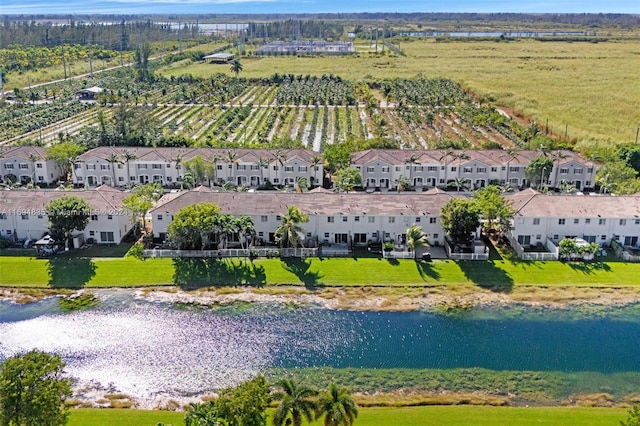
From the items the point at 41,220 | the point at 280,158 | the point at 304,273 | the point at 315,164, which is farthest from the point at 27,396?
the point at 280,158

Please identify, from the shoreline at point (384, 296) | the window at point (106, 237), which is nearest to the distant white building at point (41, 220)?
the window at point (106, 237)

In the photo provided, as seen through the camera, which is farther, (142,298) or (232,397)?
(142,298)

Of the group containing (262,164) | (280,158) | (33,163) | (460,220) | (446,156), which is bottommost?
(460,220)

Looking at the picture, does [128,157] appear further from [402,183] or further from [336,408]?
[336,408]

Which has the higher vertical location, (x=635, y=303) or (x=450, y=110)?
(x=450, y=110)

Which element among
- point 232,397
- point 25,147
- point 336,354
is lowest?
point 336,354

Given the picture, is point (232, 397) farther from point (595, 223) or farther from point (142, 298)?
point (595, 223)

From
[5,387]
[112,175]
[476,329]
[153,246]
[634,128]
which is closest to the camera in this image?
[5,387]

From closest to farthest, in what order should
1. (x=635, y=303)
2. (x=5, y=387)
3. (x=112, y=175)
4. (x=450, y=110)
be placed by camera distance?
(x=5, y=387) < (x=635, y=303) < (x=112, y=175) < (x=450, y=110)

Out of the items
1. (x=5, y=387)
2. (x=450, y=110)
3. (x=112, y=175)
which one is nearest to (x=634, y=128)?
(x=450, y=110)
